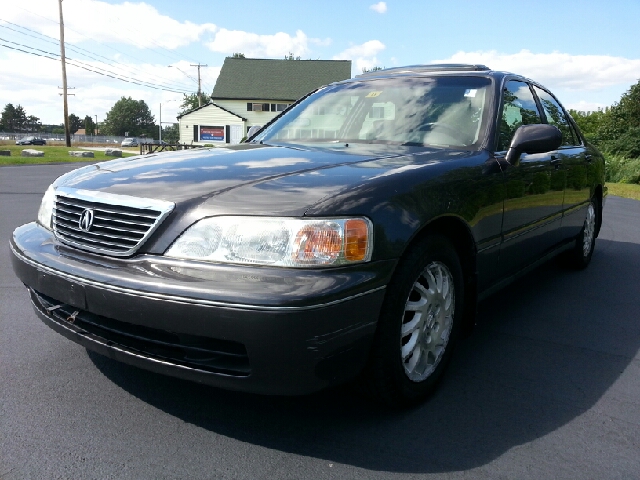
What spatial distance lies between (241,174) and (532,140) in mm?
1737

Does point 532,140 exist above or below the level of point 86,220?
above

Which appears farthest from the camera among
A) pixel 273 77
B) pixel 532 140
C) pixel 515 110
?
pixel 273 77

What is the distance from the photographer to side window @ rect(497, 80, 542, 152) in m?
3.53

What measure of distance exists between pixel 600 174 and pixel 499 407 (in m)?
3.87

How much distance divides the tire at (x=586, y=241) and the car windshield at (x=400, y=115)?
2381mm

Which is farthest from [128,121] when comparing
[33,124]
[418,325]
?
[418,325]

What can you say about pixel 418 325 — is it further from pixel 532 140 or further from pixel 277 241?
pixel 532 140

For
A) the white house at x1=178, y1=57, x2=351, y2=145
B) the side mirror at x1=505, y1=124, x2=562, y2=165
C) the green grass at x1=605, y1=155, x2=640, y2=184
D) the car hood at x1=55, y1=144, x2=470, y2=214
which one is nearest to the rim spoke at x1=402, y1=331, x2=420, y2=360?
the car hood at x1=55, y1=144, x2=470, y2=214

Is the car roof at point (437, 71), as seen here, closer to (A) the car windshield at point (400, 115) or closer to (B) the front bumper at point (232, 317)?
(A) the car windshield at point (400, 115)

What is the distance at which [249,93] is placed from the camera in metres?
54.4

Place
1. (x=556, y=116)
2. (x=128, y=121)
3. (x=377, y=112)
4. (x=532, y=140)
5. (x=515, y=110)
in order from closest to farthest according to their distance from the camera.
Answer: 1. (x=532, y=140)
2. (x=377, y=112)
3. (x=515, y=110)
4. (x=556, y=116)
5. (x=128, y=121)

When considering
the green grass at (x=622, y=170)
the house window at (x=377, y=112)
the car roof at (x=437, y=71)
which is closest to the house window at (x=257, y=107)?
the green grass at (x=622, y=170)

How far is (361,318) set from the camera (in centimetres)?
221

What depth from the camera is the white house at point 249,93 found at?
53.2 metres
